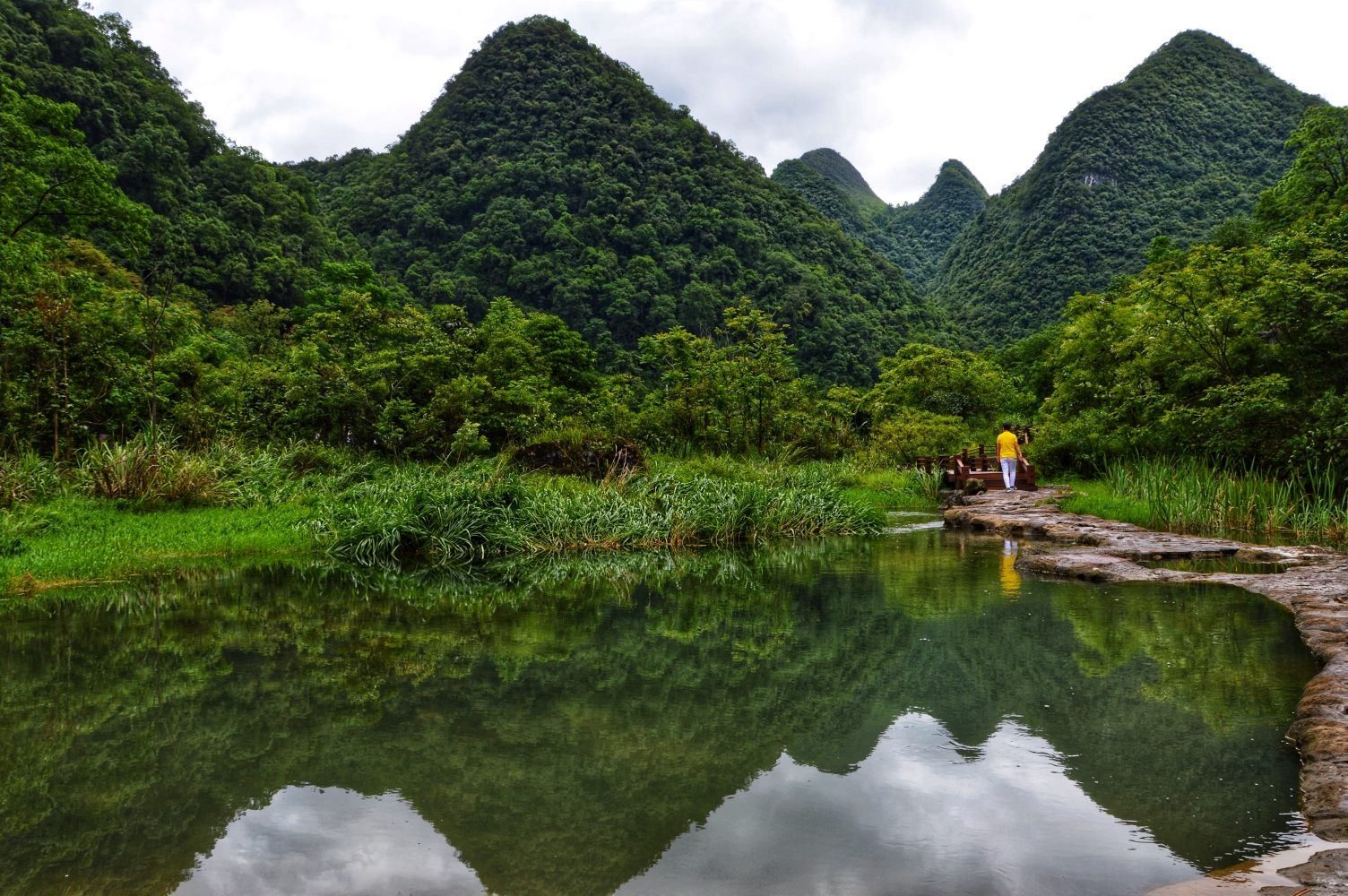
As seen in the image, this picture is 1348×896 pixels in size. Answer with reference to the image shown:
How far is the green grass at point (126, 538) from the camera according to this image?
7.46 m

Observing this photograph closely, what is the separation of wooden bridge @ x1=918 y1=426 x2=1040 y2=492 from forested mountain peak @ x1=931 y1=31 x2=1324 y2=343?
50.3 metres

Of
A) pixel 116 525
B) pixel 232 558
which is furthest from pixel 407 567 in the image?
pixel 116 525

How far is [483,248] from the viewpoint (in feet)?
185

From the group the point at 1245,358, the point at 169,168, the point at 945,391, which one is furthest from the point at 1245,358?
the point at 169,168

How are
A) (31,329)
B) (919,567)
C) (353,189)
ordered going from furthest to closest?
(353,189) < (31,329) < (919,567)

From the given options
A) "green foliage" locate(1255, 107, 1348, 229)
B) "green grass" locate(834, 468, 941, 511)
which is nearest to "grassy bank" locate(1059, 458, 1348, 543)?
"green grass" locate(834, 468, 941, 511)

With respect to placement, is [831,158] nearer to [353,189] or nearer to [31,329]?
[353,189]

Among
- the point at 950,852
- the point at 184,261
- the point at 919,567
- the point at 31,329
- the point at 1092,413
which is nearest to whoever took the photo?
the point at 950,852

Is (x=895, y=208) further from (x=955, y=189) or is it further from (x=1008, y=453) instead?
(x=1008, y=453)

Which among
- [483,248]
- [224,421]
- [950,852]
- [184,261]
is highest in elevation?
[483,248]

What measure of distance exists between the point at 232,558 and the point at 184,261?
40222 millimetres

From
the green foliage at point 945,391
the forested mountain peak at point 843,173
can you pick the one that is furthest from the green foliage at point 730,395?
the forested mountain peak at point 843,173

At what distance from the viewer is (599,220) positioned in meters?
60.9

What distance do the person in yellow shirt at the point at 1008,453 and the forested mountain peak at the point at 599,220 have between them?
34660mm
